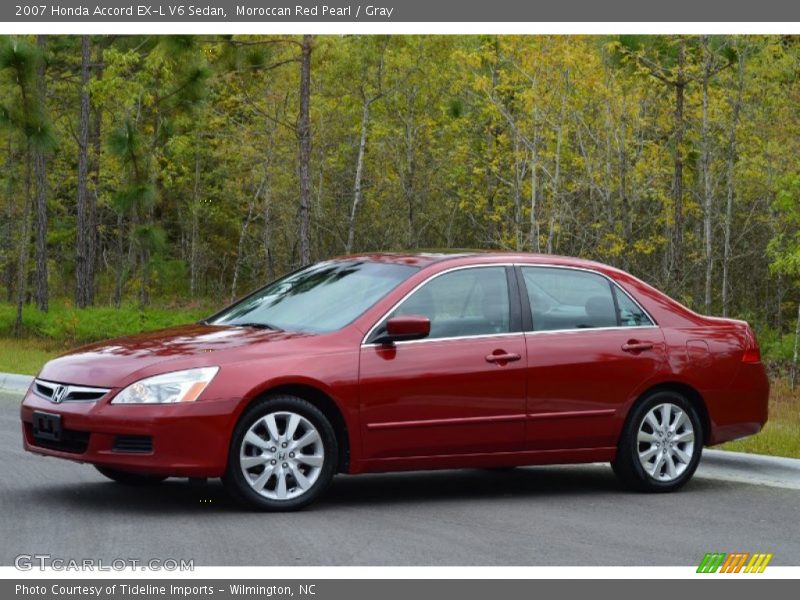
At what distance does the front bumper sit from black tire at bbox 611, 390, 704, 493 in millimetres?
2884

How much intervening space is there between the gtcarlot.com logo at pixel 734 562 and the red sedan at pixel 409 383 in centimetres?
199

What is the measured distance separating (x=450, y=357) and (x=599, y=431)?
1.28 metres

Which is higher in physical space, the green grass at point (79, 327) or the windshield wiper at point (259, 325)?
the windshield wiper at point (259, 325)

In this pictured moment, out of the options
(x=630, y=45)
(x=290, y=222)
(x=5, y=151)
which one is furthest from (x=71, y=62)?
(x=630, y=45)

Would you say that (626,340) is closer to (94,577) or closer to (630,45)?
(94,577)

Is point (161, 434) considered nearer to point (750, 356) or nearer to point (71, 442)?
point (71, 442)

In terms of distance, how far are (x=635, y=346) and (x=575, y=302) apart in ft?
1.65

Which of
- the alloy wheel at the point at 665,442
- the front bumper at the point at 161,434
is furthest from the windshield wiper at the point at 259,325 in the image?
the alloy wheel at the point at 665,442

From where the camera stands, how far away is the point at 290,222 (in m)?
43.8

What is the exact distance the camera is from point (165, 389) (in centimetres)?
831

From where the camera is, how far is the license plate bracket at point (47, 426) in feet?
27.8

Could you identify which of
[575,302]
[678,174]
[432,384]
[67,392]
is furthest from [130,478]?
[678,174]

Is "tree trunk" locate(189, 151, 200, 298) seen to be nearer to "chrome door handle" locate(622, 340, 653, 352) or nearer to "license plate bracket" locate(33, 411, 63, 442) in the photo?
"chrome door handle" locate(622, 340, 653, 352)

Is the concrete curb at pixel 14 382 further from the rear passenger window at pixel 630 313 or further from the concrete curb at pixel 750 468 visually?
the rear passenger window at pixel 630 313
